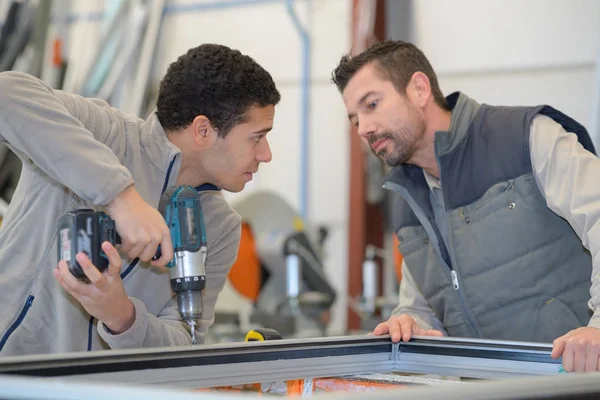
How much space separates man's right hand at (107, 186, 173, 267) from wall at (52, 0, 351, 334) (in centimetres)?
522

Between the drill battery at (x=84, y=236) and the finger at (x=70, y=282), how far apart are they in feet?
0.04

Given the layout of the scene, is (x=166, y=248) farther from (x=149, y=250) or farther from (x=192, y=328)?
(x=192, y=328)

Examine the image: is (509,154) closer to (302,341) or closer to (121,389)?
(302,341)

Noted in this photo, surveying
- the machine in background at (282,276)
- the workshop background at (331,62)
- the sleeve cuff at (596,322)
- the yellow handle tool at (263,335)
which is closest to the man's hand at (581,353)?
the sleeve cuff at (596,322)

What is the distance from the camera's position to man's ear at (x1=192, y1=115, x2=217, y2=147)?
1.79m

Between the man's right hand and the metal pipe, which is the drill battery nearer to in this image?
the man's right hand

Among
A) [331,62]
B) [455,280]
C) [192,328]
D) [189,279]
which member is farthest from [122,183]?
[331,62]

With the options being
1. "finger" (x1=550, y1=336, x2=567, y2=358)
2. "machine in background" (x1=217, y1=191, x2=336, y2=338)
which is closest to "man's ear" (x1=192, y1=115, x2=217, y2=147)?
"finger" (x1=550, y1=336, x2=567, y2=358)

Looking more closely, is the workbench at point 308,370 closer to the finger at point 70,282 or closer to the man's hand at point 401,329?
the man's hand at point 401,329

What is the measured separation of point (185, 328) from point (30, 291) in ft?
1.23

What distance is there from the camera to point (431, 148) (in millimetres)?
2189

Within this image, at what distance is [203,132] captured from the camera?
181 cm

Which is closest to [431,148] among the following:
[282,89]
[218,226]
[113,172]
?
[218,226]

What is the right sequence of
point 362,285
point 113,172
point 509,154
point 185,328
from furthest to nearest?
point 362,285
point 509,154
point 185,328
point 113,172
